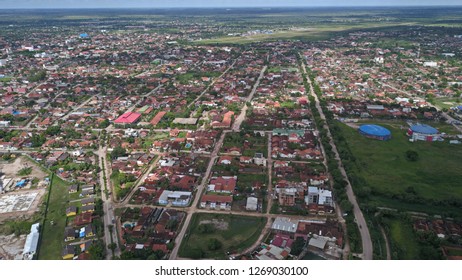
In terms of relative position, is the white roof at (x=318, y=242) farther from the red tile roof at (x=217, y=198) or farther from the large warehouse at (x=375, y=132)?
the large warehouse at (x=375, y=132)

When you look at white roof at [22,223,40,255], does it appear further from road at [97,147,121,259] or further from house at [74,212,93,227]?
road at [97,147,121,259]

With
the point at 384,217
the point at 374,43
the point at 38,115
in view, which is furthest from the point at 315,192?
the point at 374,43

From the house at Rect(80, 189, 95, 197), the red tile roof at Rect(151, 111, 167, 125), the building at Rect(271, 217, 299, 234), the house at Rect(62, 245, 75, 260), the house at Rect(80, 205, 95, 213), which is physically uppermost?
the red tile roof at Rect(151, 111, 167, 125)

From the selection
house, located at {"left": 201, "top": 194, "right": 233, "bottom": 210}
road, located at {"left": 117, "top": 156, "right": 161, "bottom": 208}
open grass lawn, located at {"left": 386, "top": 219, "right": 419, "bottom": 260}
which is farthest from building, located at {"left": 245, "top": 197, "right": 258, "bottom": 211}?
road, located at {"left": 117, "top": 156, "right": 161, "bottom": 208}

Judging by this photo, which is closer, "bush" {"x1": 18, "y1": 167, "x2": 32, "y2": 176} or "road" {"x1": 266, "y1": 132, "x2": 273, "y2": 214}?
"road" {"x1": 266, "y1": 132, "x2": 273, "y2": 214}

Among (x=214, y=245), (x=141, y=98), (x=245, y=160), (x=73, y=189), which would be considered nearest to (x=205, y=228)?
(x=214, y=245)

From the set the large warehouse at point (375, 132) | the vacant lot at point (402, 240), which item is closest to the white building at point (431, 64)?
the large warehouse at point (375, 132)

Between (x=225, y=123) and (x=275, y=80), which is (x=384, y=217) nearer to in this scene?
(x=225, y=123)

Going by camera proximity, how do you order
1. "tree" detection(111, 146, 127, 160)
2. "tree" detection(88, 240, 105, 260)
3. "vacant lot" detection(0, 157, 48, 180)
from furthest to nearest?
"tree" detection(111, 146, 127, 160), "vacant lot" detection(0, 157, 48, 180), "tree" detection(88, 240, 105, 260)
